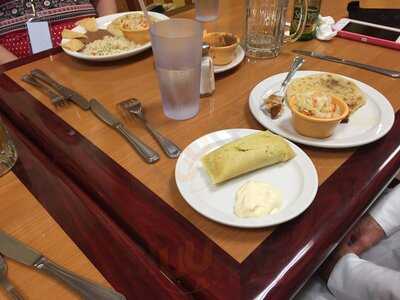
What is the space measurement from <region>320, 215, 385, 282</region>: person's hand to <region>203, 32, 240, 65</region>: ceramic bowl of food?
0.54 meters

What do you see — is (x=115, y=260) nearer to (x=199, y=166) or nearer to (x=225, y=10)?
(x=199, y=166)

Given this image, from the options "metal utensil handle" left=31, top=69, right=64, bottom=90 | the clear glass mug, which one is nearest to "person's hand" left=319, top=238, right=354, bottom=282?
the clear glass mug

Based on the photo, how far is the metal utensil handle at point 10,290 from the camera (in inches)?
18.1

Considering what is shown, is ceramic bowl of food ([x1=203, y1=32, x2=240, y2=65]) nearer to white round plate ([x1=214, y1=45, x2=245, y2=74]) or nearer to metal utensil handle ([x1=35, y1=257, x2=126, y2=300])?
white round plate ([x1=214, y1=45, x2=245, y2=74])

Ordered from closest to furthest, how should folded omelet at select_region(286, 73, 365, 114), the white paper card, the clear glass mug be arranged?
folded omelet at select_region(286, 73, 365, 114), the clear glass mug, the white paper card

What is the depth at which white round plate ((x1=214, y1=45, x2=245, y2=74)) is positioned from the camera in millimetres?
918

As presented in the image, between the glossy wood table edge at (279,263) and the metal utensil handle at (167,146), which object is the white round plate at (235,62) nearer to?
the metal utensil handle at (167,146)

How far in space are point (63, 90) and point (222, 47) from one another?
0.43 meters

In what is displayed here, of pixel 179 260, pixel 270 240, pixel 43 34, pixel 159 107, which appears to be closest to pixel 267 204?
pixel 270 240

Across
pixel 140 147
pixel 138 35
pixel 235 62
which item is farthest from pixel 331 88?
pixel 138 35

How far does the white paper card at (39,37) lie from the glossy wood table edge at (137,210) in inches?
23.3

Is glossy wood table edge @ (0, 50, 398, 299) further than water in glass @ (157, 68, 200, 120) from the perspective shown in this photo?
No

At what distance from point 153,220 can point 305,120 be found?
1.14ft

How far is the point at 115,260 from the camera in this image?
0.51 metres
